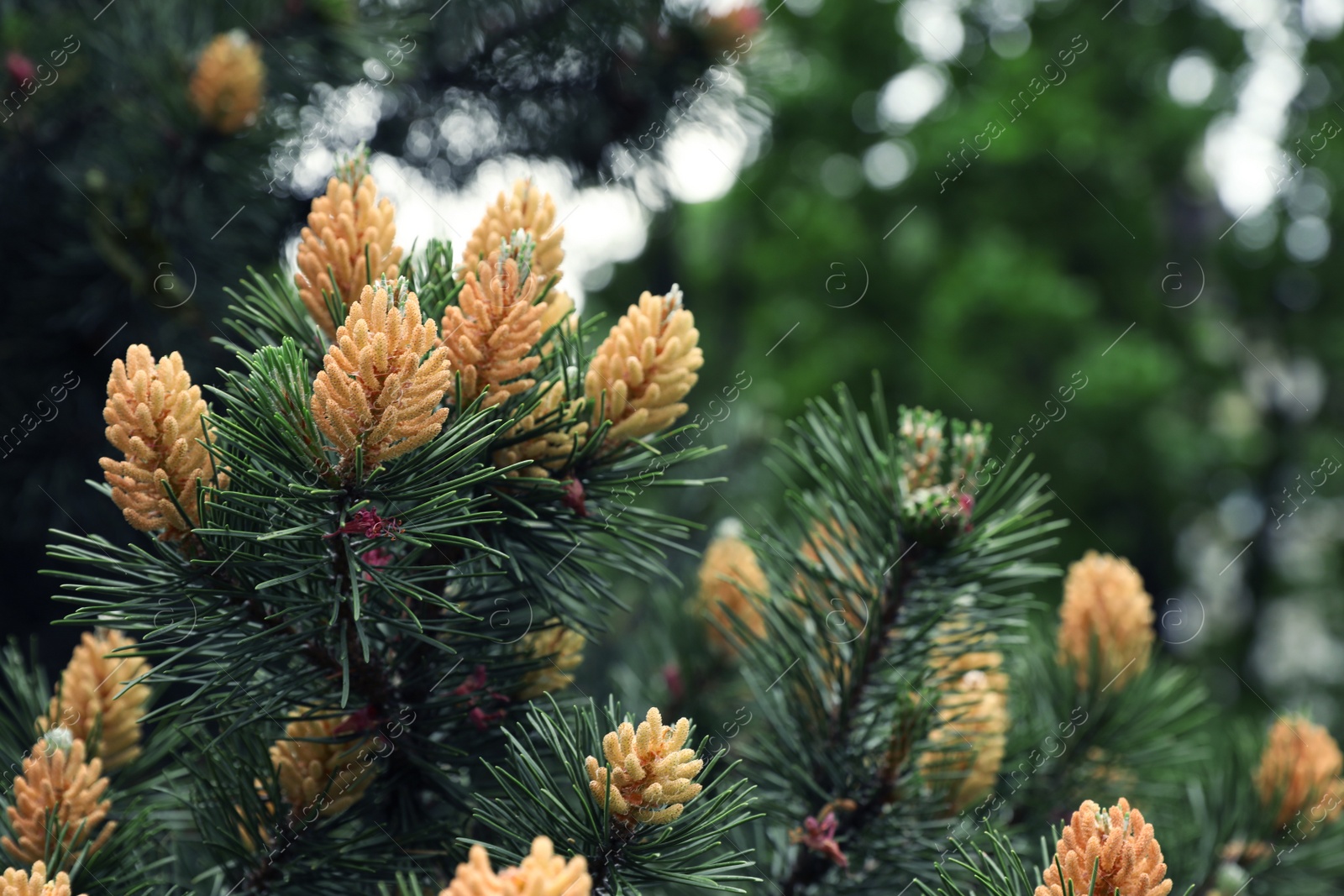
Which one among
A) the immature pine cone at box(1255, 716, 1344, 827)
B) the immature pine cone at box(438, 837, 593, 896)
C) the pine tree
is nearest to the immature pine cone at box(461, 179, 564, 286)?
the pine tree

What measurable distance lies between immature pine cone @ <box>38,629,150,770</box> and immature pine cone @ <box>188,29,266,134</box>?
1.94 ft

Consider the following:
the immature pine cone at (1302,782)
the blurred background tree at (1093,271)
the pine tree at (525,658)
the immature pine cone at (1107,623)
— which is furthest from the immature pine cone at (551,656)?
the blurred background tree at (1093,271)

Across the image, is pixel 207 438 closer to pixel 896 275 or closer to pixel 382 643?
pixel 382 643

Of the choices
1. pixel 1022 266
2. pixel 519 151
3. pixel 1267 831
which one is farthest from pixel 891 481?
pixel 1022 266

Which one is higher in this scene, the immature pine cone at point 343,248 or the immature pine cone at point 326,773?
the immature pine cone at point 343,248

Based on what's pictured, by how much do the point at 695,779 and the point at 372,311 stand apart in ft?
1.25

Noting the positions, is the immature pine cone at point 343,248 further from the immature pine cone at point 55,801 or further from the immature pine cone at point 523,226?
the immature pine cone at point 55,801

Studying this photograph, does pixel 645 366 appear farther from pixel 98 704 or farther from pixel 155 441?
pixel 98 704

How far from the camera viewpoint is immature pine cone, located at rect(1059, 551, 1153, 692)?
89 cm

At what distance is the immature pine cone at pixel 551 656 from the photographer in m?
0.68

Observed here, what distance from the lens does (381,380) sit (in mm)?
486

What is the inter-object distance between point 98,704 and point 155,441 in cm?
27

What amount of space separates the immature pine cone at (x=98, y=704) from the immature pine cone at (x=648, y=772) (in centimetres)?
37

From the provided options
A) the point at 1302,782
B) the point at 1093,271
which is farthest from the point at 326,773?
the point at 1093,271
